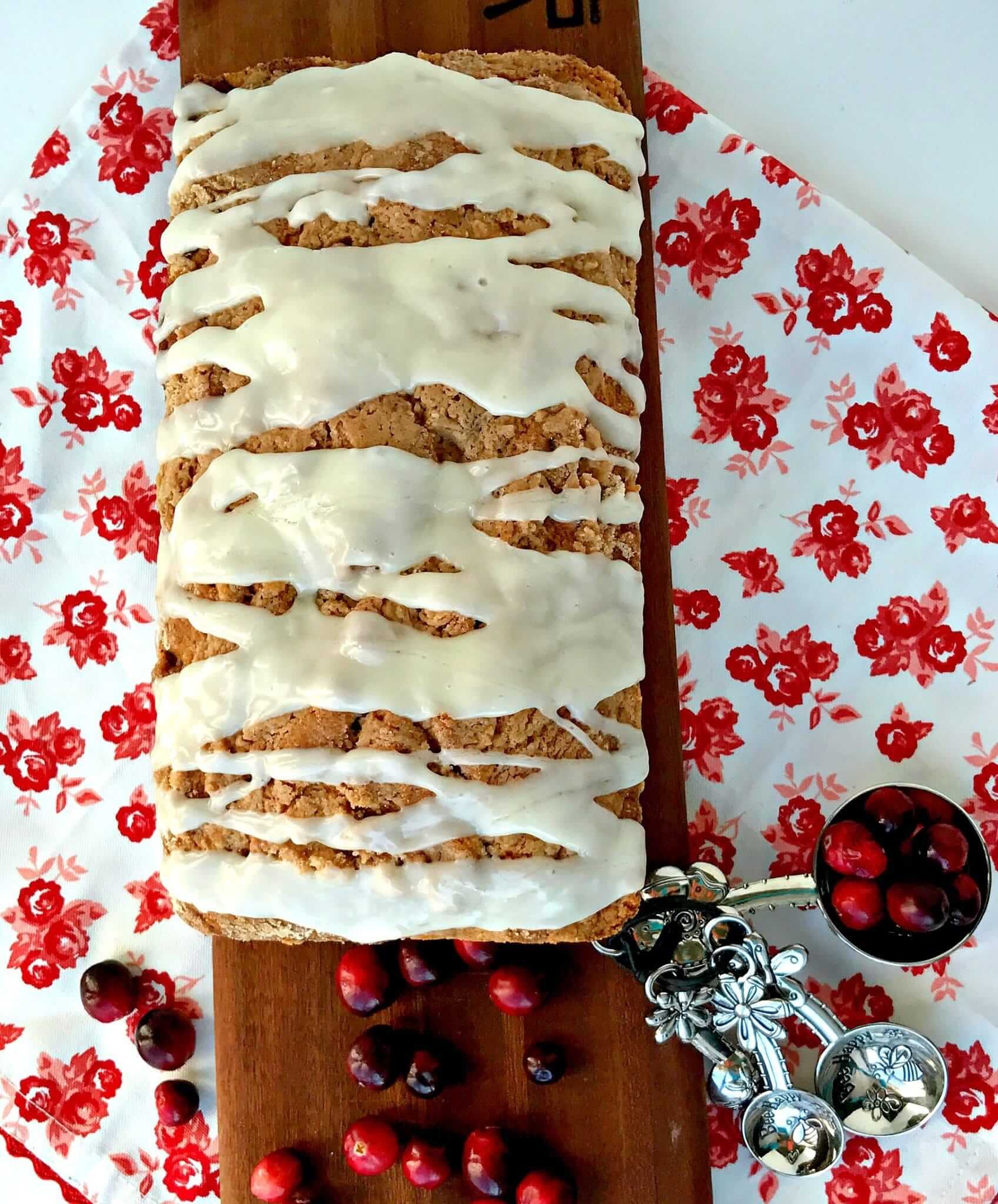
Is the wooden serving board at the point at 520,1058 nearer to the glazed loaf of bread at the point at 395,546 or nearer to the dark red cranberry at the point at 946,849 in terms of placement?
the glazed loaf of bread at the point at 395,546

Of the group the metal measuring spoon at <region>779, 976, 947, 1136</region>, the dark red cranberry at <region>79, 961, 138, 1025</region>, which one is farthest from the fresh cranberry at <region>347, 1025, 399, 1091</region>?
the metal measuring spoon at <region>779, 976, 947, 1136</region>

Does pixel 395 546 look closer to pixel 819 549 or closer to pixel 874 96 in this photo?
pixel 819 549

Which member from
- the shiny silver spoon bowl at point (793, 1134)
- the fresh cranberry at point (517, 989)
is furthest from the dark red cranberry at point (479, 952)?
the shiny silver spoon bowl at point (793, 1134)

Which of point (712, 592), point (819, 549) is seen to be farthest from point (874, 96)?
point (712, 592)

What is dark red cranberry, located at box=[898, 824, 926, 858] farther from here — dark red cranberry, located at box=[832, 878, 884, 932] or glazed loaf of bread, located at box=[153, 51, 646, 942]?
glazed loaf of bread, located at box=[153, 51, 646, 942]

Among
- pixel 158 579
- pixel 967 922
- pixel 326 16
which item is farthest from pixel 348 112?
pixel 967 922

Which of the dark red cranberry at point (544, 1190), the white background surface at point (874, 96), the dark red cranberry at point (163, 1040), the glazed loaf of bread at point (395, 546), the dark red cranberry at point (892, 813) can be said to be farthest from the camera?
the white background surface at point (874, 96)
